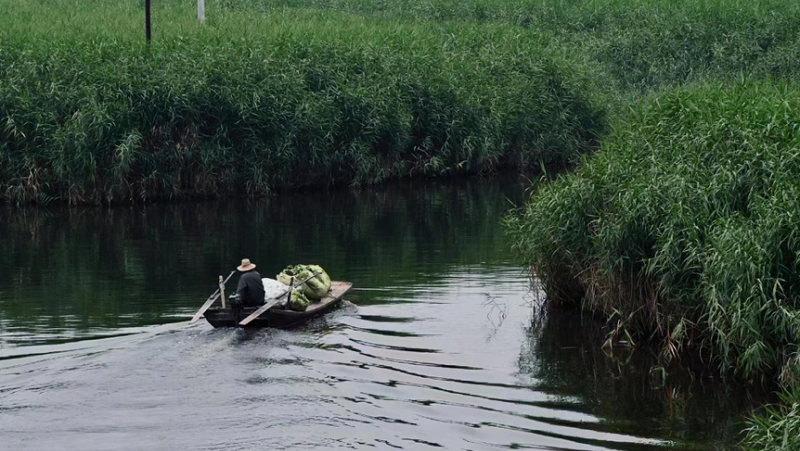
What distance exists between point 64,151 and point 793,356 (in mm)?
18763

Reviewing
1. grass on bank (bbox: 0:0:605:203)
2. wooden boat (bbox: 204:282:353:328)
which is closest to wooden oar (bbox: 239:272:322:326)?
wooden boat (bbox: 204:282:353:328)

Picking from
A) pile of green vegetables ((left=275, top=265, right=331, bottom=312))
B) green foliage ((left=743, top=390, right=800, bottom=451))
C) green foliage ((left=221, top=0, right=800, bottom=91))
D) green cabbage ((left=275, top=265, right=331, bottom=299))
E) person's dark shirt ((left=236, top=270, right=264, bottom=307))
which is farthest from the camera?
green foliage ((left=221, top=0, right=800, bottom=91))

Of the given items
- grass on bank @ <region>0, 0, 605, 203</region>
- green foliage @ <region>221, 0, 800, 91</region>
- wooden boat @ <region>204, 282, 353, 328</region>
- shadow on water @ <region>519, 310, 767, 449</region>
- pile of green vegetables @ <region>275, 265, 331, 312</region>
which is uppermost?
green foliage @ <region>221, 0, 800, 91</region>

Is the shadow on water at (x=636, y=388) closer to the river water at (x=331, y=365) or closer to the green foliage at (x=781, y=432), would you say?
the river water at (x=331, y=365)

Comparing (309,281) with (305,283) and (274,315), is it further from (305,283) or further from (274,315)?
(274,315)

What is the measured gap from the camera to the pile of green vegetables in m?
17.2

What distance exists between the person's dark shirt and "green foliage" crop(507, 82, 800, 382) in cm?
415

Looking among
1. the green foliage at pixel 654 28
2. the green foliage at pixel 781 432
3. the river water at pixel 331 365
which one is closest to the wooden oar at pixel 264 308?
the river water at pixel 331 365

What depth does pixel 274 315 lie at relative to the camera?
16500mm

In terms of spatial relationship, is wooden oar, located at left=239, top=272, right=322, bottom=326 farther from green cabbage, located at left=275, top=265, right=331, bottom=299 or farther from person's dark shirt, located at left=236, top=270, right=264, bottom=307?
green cabbage, located at left=275, top=265, right=331, bottom=299

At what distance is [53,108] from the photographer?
28.1m

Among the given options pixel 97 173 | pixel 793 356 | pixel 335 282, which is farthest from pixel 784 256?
pixel 97 173

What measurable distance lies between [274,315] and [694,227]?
5820 mm

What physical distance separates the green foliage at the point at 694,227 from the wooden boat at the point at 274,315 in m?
3.13
